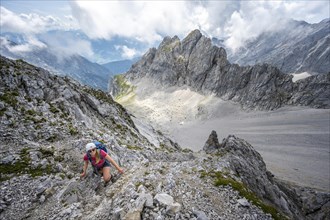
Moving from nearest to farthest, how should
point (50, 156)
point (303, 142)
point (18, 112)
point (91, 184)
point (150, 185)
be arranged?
point (150, 185) → point (91, 184) → point (50, 156) → point (18, 112) → point (303, 142)

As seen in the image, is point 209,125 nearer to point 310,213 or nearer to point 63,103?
point 310,213

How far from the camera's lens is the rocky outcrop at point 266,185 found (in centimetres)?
2683

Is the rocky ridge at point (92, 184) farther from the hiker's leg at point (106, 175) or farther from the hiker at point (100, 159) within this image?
the hiker at point (100, 159)

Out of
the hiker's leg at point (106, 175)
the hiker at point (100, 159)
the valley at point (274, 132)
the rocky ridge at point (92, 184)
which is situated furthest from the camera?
the valley at point (274, 132)

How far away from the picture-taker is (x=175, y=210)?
37.9 feet

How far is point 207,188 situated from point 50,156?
13.6 metres

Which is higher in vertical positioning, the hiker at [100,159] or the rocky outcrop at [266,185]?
the hiker at [100,159]

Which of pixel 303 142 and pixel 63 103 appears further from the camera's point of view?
pixel 303 142

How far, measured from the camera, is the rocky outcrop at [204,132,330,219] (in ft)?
88.0

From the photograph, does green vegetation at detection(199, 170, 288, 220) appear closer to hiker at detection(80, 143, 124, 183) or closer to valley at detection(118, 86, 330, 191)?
hiker at detection(80, 143, 124, 183)

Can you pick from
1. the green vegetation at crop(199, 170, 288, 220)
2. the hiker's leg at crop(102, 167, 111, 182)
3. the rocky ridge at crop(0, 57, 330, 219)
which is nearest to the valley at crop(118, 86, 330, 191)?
the green vegetation at crop(199, 170, 288, 220)

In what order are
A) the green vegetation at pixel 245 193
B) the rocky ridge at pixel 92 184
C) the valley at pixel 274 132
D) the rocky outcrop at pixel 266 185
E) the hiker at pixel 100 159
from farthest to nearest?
the valley at pixel 274 132, the rocky outcrop at pixel 266 185, the hiker at pixel 100 159, the green vegetation at pixel 245 193, the rocky ridge at pixel 92 184

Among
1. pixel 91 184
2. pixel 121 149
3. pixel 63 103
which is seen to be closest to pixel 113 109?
pixel 63 103

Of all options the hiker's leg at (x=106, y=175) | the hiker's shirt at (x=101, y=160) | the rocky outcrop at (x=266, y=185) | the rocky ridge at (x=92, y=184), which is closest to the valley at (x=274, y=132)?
the rocky outcrop at (x=266, y=185)
